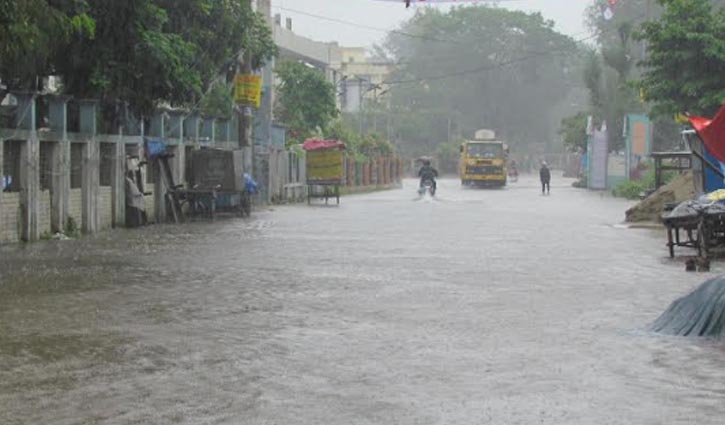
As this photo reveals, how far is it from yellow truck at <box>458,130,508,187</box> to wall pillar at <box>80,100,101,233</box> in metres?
41.0

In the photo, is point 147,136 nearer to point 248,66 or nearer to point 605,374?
point 248,66

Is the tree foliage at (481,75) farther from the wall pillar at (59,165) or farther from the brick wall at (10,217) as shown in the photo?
the brick wall at (10,217)

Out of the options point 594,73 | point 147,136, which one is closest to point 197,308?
point 147,136

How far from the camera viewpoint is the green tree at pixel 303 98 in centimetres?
4603

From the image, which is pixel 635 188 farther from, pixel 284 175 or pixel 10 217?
pixel 10 217

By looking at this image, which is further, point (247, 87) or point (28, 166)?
point (247, 87)

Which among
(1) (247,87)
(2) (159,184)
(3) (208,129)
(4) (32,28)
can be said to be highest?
(1) (247,87)

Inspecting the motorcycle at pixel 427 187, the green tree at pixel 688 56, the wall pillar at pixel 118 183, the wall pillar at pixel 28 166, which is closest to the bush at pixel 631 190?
the motorcycle at pixel 427 187

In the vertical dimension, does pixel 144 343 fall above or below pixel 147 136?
below

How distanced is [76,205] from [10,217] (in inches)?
118

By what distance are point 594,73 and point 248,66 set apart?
31.8 metres

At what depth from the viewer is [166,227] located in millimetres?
24906

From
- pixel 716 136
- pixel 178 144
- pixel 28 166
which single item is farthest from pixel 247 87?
pixel 716 136

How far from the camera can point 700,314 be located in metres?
9.33
